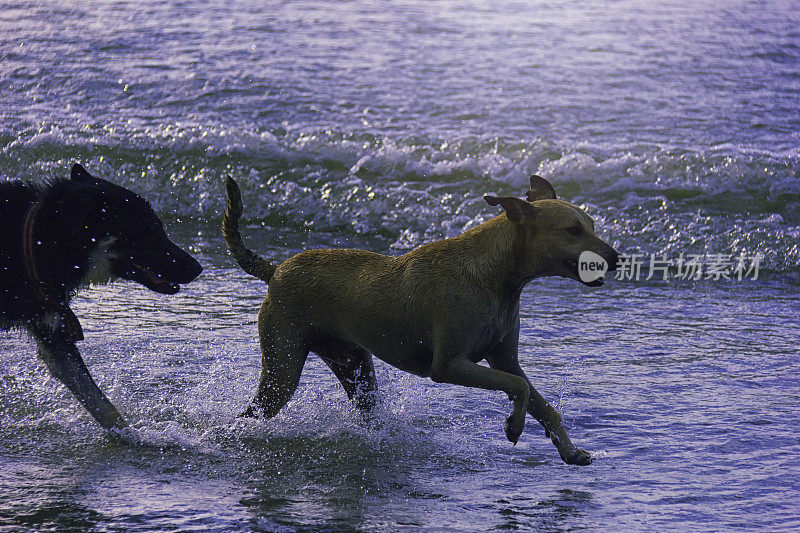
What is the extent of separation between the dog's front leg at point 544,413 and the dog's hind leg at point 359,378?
2.45ft

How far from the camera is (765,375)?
19.6ft

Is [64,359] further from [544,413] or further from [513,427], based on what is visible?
[544,413]

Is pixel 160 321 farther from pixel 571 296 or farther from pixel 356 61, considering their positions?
pixel 356 61

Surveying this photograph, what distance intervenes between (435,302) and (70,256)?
2.17 m

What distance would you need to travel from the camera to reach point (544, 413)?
186 inches

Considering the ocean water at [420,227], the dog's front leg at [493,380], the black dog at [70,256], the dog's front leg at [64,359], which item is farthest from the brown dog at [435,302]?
the dog's front leg at [64,359]

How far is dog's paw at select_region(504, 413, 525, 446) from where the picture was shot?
15.0 feet

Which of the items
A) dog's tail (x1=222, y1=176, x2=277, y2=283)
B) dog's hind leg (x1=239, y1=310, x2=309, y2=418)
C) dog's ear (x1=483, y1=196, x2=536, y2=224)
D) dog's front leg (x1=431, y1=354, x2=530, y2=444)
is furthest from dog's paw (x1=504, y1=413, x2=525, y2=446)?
dog's tail (x1=222, y1=176, x2=277, y2=283)

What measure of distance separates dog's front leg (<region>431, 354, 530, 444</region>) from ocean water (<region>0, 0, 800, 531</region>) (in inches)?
10.4

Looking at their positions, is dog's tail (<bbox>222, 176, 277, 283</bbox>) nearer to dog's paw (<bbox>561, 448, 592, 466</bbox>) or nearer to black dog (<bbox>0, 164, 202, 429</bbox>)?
black dog (<bbox>0, 164, 202, 429</bbox>)

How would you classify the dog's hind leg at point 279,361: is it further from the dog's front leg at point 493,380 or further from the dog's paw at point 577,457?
the dog's paw at point 577,457

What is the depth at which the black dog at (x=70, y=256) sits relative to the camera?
520 cm

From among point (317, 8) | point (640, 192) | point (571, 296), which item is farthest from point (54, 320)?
point (317, 8)

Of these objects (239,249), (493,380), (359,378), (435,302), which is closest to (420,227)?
(359,378)
